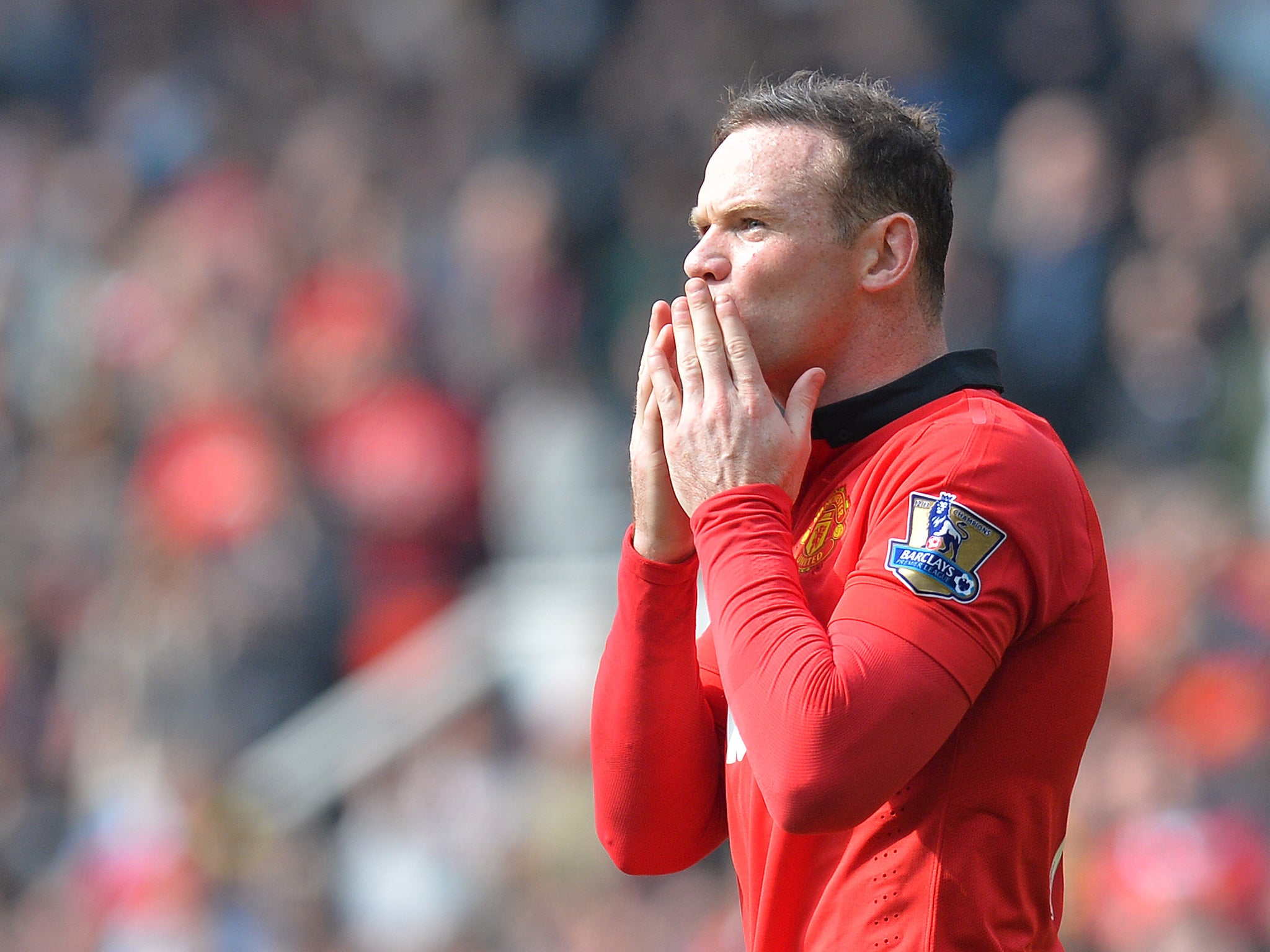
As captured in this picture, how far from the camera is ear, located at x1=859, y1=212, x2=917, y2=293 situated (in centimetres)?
233

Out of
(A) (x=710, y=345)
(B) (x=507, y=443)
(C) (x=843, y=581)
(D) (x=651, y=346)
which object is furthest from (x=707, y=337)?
(B) (x=507, y=443)

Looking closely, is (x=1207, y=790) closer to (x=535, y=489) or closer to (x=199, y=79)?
(x=535, y=489)

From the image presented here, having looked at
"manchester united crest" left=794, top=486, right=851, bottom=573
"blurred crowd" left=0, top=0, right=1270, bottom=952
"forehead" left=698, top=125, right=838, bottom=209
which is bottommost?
"blurred crowd" left=0, top=0, right=1270, bottom=952

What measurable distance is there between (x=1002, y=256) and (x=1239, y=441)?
122 centimetres

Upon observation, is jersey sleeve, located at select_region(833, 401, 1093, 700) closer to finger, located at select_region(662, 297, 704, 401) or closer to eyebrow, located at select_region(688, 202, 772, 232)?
finger, located at select_region(662, 297, 704, 401)

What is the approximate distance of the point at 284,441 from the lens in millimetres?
7738

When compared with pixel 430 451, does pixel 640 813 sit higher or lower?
higher

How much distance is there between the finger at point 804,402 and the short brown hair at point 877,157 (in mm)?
210

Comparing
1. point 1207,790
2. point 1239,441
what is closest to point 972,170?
point 1239,441

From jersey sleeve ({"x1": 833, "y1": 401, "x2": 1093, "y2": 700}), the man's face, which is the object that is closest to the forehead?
the man's face

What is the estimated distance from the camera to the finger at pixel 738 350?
2.20 metres

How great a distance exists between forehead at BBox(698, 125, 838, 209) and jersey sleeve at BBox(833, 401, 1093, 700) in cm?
41

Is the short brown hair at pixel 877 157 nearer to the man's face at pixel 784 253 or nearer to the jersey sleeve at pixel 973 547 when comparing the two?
the man's face at pixel 784 253

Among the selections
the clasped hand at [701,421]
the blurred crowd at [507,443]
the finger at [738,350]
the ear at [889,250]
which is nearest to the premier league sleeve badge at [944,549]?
the clasped hand at [701,421]
